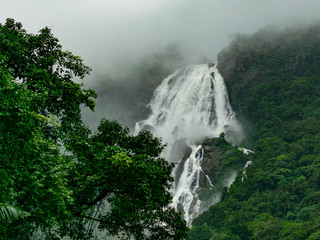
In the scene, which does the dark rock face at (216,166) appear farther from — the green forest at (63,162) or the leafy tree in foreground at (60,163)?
the leafy tree in foreground at (60,163)

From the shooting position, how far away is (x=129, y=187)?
10555 mm

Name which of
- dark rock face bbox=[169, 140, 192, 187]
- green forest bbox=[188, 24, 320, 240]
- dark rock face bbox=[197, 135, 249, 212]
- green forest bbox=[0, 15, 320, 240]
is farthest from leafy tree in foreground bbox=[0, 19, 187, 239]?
dark rock face bbox=[169, 140, 192, 187]

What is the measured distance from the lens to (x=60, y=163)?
9414 mm

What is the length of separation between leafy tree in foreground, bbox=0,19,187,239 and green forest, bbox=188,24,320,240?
38.6 m

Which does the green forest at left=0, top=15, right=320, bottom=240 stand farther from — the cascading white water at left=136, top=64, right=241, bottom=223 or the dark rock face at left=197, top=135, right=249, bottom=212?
the cascading white water at left=136, top=64, right=241, bottom=223

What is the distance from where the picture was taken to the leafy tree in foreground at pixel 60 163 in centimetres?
767

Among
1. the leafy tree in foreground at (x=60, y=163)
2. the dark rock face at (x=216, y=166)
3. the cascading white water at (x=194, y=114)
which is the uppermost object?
the cascading white water at (x=194, y=114)

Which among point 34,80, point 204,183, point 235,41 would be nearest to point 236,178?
point 204,183

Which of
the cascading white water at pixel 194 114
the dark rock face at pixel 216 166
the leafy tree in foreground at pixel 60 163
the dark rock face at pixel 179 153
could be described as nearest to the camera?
the leafy tree in foreground at pixel 60 163

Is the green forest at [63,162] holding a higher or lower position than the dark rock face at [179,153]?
lower

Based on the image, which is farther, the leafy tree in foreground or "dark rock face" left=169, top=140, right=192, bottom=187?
"dark rock face" left=169, top=140, right=192, bottom=187

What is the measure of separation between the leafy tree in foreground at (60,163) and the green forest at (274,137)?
38608mm

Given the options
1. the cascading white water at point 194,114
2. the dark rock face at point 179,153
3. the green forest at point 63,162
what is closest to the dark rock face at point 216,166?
the cascading white water at point 194,114

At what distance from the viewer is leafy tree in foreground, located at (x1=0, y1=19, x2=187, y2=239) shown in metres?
7.67
